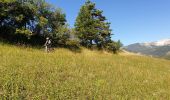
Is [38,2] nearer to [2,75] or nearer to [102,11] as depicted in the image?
[102,11]

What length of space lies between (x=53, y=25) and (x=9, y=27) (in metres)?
7.21

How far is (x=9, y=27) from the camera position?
3381 cm

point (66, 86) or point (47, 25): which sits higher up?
point (47, 25)

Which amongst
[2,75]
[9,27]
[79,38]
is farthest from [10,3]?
[2,75]

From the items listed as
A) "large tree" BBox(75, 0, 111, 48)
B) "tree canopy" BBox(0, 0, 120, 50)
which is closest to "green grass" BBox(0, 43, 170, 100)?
"tree canopy" BBox(0, 0, 120, 50)

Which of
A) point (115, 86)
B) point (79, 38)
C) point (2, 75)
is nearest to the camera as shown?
point (2, 75)

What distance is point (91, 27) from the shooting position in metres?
49.1

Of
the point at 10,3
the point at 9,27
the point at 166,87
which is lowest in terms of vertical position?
the point at 166,87

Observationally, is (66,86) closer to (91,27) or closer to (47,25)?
(47,25)

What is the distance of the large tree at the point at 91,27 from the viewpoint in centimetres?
4866

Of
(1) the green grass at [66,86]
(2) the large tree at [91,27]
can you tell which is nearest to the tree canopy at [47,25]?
(2) the large tree at [91,27]

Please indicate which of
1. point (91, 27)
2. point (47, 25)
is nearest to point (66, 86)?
point (47, 25)

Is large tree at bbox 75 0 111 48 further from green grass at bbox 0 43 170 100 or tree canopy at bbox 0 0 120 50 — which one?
green grass at bbox 0 43 170 100

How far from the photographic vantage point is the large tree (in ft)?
160
